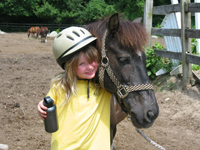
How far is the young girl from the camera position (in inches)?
67.4

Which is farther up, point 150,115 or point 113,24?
point 113,24

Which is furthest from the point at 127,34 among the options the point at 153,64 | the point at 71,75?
the point at 153,64

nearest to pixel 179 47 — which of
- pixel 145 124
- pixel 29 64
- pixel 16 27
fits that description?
pixel 145 124

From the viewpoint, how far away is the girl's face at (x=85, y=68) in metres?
1.73

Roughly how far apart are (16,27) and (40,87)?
26.1m

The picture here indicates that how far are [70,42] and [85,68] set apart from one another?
0.82ft

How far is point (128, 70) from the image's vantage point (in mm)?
1659

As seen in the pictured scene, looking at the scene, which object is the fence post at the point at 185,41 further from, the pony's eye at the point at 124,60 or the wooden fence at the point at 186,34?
the pony's eye at the point at 124,60

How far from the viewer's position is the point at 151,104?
5.29 feet

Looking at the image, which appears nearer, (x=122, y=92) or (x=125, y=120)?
(x=122, y=92)

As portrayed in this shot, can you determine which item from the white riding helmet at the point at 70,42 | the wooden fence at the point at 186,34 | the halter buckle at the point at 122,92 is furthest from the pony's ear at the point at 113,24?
the wooden fence at the point at 186,34

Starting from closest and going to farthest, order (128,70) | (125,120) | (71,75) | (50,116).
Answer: (50,116) < (128,70) < (71,75) < (125,120)

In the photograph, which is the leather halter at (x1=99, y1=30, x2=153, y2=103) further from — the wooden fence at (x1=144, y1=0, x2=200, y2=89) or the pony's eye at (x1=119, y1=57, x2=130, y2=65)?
the wooden fence at (x1=144, y1=0, x2=200, y2=89)

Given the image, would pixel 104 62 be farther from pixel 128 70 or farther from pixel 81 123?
pixel 81 123
